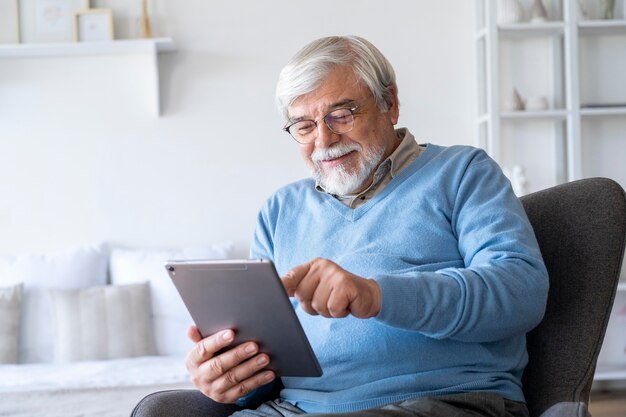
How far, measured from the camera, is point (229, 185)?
369 cm

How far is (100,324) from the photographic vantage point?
10.8ft

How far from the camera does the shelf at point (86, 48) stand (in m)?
3.49

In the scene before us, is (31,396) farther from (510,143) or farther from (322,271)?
(510,143)

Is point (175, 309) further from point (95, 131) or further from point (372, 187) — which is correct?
point (372, 187)

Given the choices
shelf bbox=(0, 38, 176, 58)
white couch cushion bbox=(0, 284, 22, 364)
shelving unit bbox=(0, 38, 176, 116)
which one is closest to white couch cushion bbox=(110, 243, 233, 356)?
white couch cushion bbox=(0, 284, 22, 364)

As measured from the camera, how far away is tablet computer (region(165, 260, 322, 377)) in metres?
1.22

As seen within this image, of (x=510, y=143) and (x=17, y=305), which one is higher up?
(x=510, y=143)

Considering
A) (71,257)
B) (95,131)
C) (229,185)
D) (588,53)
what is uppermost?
(588,53)

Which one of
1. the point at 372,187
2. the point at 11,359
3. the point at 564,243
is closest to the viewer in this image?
the point at 564,243

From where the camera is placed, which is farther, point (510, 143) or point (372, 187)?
point (510, 143)

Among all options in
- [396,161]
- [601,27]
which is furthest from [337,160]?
[601,27]

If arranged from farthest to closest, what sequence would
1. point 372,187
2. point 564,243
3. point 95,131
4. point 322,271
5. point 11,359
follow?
1. point 95,131
2. point 11,359
3. point 372,187
4. point 564,243
5. point 322,271

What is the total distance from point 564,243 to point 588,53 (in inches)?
97.4

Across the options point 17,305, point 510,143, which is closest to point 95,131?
point 17,305
